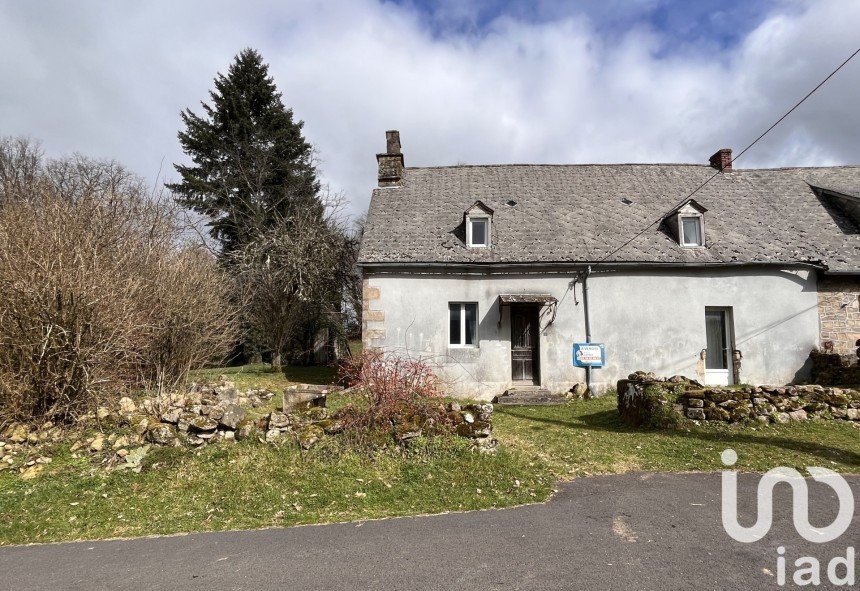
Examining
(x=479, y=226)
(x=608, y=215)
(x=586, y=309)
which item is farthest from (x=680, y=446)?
(x=608, y=215)

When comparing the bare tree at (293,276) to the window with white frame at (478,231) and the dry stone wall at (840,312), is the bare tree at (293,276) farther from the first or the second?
the dry stone wall at (840,312)

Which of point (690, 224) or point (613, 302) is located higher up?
point (690, 224)

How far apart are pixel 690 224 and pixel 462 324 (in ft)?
25.8

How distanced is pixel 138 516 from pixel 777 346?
15.6 metres

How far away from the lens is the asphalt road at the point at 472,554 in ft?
12.8

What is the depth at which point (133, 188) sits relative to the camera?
1372 cm

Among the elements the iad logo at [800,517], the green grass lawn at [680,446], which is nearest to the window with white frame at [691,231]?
the green grass lawn at [680,446]

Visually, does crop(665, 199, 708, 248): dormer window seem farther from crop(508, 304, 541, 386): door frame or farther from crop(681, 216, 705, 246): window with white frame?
crop(508, 304, 541, 386): door frame

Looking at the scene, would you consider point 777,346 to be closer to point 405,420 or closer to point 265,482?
point 405,420

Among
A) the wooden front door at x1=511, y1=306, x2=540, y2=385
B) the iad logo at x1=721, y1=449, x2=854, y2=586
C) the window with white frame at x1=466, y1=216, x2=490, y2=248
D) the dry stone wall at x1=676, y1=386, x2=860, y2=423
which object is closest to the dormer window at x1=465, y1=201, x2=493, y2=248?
the window with white frame at x1=466, y1=216, x2=490, y2=248

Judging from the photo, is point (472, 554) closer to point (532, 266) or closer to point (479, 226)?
point (532, 266)

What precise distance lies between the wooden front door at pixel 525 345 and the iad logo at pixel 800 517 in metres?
6.92

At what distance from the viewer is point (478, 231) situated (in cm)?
1477

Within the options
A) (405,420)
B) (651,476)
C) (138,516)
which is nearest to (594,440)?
(651,476)
